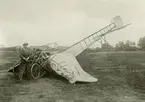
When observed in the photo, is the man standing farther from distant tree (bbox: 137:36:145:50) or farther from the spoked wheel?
distant tree (bbox: 137:36:145:50)

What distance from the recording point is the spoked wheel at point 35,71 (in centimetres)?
1276

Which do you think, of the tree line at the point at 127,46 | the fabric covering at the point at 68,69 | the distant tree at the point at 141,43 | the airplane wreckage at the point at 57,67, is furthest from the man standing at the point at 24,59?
the distant tree at the point at 141,43

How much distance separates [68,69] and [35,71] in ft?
5.75

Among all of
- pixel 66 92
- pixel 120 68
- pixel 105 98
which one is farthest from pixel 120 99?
pixel 120 68

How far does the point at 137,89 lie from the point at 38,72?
520 centimetres

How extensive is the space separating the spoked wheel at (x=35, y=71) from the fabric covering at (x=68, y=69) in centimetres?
79

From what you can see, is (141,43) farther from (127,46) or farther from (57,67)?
(57,67)

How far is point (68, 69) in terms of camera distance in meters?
13.0

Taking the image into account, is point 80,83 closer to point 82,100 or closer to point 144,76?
point 82,100

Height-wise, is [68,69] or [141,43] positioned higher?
[141,43]

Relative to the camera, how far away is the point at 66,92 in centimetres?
1071

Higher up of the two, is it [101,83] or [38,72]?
[38,72]

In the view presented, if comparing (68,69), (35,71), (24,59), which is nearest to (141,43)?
(68,69)

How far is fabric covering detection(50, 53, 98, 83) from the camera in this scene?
1255cm
